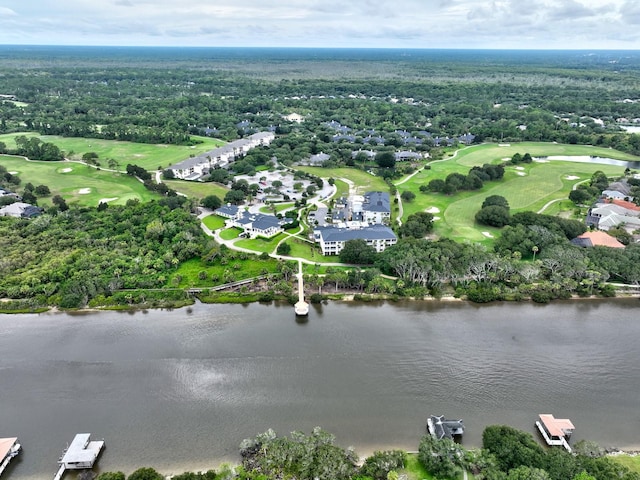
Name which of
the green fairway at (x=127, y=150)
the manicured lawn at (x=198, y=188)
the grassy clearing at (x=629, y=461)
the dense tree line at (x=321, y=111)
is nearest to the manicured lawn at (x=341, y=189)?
the dense tree line at (x=321, y=111)

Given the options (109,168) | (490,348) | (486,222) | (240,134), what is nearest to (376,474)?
(490,348)

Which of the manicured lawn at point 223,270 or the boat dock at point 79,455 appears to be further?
the manicured lawn at point 223,270

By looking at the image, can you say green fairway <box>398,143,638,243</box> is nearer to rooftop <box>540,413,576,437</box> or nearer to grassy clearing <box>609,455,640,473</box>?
rooftop <box>540,413,576,437</box>

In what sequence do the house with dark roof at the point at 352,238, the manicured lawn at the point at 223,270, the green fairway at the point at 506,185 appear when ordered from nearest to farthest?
the manicured lawn at the point at 223,270, the house with dark roof at the point at 352,238, the green fairway at the point at 506,185

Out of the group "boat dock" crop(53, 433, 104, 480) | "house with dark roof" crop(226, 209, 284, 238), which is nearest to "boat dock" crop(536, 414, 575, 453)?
"boat dock" crop(53, 433, 104, 480)

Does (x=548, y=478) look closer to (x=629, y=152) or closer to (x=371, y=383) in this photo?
(x=371, y=383)

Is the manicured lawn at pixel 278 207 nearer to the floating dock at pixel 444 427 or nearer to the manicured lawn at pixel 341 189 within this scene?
the manicured lawn at pixel 341 189
